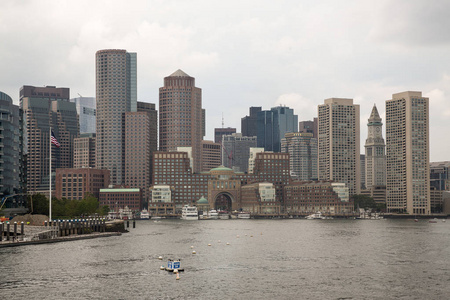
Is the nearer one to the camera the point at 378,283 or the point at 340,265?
the point at 378,283

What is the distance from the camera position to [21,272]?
9744 centimetres

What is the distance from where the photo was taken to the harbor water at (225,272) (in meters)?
83.9

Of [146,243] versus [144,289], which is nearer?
[144,289]

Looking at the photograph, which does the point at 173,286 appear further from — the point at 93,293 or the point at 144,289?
the point at 93,293

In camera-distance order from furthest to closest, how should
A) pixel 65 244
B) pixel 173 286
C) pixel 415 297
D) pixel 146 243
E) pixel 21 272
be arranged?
pixel 146 243
pixel 65 244
pixel 21 272
pixel 173 286
pixel 415 297

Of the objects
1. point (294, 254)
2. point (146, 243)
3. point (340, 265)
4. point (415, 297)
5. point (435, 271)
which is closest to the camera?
point (415, 297)

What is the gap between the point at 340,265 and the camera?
112062mm

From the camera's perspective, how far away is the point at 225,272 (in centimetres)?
10206

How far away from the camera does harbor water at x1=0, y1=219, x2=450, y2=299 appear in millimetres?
83875

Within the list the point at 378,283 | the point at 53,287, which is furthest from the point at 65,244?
the point at 378,283

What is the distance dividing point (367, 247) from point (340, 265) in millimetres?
39624

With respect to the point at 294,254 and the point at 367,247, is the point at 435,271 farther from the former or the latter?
the point at 367,247

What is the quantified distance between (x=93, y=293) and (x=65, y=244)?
62371mm

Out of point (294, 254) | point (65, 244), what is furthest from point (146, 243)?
point (294, 254)
